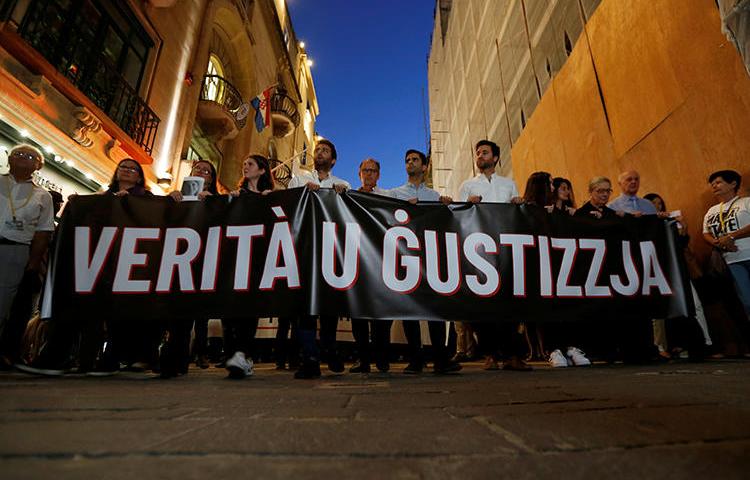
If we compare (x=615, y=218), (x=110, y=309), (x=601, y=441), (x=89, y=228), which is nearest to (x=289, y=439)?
(x=601, y=441)

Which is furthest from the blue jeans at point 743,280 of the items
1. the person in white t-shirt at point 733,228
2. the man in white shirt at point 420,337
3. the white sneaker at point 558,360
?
the man in white shirt at point 420,337

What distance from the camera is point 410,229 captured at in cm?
287

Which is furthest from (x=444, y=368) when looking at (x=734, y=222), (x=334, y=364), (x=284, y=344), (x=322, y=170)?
(x=734, y=222)

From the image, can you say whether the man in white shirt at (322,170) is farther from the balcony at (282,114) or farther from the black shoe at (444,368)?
the balcony at (282,114)

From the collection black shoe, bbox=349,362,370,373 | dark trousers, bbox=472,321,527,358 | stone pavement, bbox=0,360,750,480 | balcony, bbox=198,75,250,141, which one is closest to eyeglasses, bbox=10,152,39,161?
stone pavement, bbox=0,360,750,480

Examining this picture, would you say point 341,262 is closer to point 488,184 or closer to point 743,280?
point 488,184

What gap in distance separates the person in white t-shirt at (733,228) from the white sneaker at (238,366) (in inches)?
172

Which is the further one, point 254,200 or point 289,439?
point 254,200

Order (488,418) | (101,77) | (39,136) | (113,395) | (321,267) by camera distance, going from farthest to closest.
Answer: (101,77), (39,136), (321,267), (113,395), (488,418)

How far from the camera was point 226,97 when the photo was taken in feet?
37.4

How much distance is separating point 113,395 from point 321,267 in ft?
4.58

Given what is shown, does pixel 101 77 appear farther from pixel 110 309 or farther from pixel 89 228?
pixel 110 309

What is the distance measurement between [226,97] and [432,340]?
11.2 meters

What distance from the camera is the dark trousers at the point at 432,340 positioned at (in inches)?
105
